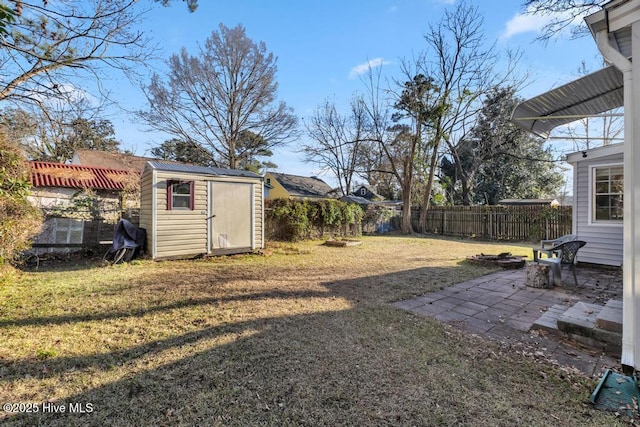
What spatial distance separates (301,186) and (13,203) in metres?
21.4

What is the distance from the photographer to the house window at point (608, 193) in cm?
589

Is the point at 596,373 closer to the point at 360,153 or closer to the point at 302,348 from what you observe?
the point at 302,348

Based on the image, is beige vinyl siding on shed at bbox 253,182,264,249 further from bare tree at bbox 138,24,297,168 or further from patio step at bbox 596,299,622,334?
bare tree at bbox 138,24,297,168

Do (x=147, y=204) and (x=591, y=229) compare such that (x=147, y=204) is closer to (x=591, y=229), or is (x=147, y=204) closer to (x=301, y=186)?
(x=591, y=229)

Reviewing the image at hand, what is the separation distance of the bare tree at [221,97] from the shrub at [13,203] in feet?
38.4

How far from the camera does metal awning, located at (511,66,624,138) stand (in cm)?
366

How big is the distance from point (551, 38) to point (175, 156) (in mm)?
20624

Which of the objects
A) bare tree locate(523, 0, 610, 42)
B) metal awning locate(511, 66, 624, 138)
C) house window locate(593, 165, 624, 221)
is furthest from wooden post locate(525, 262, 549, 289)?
bare tree locate(523, 0, 610, 42)

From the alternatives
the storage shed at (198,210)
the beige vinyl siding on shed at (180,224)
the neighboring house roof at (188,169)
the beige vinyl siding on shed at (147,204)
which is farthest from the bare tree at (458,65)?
the beige vinyl siding on shed at (147,204)

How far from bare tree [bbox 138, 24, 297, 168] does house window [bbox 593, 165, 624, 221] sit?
15.6 metres

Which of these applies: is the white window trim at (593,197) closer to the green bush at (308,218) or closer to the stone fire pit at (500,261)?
the stone fire pit at (500,261)

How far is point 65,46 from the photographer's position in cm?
508

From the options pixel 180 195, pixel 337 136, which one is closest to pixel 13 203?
pixel 180 195

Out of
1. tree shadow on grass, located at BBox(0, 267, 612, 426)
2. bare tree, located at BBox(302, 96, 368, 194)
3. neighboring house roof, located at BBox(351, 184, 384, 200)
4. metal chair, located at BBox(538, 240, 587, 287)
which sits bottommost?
tree shadow on grass, located at BBox(0, 267, 612, 426)
